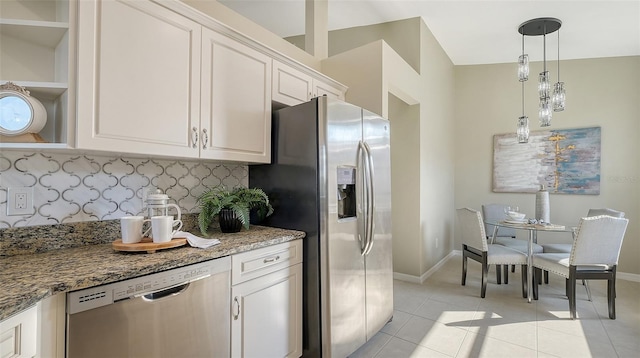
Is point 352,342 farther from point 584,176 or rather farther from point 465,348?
point 584,176

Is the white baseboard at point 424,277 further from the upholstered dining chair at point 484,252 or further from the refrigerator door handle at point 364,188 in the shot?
the refrigerator door handle at point 364,188

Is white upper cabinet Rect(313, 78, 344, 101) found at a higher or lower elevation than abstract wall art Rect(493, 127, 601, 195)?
higher

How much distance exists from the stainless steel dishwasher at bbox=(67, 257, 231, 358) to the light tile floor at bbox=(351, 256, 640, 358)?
122 centimetres

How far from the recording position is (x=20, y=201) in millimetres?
1375

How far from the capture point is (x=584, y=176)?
4.07m

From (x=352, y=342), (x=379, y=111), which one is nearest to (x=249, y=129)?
(x=379, y=111)

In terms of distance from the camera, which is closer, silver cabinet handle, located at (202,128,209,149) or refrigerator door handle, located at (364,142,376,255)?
silver cabinet handle, located at (202,128,209,149)

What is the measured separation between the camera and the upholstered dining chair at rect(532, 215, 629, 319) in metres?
2.64

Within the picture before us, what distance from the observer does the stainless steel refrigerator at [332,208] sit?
1875 millimetres

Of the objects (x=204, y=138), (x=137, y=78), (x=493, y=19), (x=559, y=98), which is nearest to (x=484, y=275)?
(x=559, y=98)

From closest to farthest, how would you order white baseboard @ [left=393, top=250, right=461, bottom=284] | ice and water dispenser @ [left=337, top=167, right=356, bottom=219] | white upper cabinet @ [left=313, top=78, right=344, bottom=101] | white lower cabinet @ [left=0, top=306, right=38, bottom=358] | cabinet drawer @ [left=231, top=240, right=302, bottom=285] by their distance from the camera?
1. white lower cabinet @ [left=0, top=306, right=38, bottom=358]
2. cabinet drawer @ [left=231, top=240, right=302, bottom=285]
3. ice and water dispenser @ [left=337, top=167, right=356, bottom=219]
4. white upper cabinet @ [left=313, top=78, right=344, bottom=101]
5. white baseboard @ [left=393, top=250, right=461, bottom=284]

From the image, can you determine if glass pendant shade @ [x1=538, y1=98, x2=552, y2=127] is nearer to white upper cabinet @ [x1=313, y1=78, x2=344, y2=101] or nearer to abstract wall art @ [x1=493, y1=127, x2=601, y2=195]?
abstract wall art @ [x1=493, y1=127, x2=601, y2=195]

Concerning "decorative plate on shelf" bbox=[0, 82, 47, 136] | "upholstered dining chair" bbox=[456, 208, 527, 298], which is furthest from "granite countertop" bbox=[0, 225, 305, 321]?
"upholstered dining chair" bbox=[456, 208, 527, 298]

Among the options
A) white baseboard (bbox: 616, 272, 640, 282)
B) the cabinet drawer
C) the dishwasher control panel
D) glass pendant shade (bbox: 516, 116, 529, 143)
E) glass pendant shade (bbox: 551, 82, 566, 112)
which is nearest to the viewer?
the dishwasher control panel
